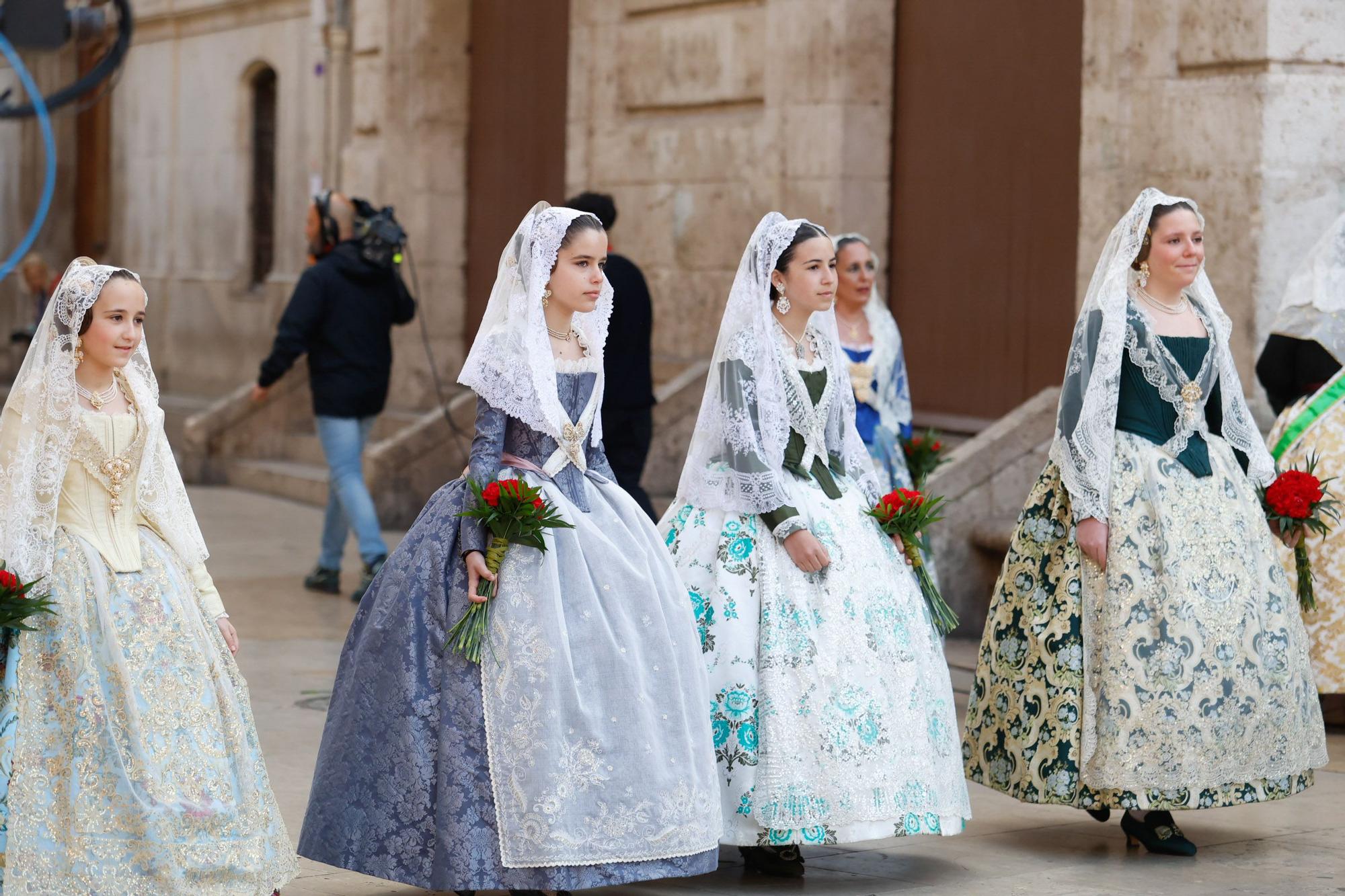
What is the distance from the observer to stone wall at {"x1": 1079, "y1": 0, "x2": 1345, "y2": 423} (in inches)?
336

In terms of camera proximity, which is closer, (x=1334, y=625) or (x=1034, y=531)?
(x=1034, y=531)

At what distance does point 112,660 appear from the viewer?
4.70 meters

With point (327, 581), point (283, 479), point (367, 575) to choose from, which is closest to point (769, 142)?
point (367, 575)

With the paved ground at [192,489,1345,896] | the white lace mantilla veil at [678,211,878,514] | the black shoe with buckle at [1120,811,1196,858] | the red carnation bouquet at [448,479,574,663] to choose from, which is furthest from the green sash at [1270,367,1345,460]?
the red carnation bouquet at [448,479,574,663]

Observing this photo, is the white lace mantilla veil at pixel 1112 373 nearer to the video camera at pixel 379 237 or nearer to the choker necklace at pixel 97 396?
the choker necklace at pixel 97 396

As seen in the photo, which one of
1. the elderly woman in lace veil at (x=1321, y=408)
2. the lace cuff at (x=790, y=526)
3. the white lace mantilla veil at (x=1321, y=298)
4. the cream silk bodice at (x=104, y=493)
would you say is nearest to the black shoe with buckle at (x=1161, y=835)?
the lace cuff at (x=790, y=526)

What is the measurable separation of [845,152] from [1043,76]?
1.26 meters

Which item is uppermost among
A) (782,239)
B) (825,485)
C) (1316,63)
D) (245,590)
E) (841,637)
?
(1316,63)

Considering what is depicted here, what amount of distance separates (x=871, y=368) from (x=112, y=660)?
4079 mm

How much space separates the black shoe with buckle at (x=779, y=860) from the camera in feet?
18.2

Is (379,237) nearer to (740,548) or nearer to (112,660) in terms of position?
(740,548)

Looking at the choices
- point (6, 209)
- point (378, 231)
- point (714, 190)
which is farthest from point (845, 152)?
point (6, 209)

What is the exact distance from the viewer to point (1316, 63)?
8.61 metres

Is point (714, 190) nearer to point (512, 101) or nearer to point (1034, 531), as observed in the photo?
point (512, 101)
